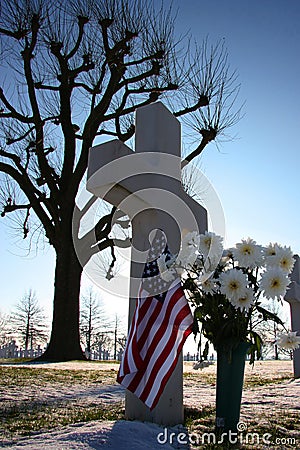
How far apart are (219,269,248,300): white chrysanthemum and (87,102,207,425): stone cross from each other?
3.57 ft

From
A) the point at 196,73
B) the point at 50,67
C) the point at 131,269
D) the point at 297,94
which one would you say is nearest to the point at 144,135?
the point at 131,269

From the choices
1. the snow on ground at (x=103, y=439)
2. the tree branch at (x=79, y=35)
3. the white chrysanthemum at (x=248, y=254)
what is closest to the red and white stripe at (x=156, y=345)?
the snow on ground at (x=103, y=439)

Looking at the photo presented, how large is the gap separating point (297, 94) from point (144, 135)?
3.64 metres

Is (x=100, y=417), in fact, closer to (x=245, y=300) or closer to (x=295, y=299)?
(x=245, y=300)

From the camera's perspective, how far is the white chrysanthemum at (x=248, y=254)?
304 centimetres

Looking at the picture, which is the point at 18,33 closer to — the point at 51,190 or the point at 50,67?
the point at 50,67

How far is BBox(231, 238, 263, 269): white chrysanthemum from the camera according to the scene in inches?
120

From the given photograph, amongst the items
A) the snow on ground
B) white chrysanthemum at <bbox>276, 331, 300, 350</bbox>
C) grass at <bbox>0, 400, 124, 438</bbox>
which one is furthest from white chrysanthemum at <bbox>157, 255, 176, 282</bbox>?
grass at <bbox>0, 400, 124, 438</bbox>

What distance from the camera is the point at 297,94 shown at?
264 inches

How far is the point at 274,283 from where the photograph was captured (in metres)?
2.88

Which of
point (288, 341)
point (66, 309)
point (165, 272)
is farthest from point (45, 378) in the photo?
point (66, 309)

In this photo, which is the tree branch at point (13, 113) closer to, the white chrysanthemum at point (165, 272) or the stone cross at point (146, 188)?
the stone cross at point (146, 188)

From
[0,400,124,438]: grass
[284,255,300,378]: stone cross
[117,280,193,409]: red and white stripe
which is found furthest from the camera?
[284,255,300,378]: stone cross

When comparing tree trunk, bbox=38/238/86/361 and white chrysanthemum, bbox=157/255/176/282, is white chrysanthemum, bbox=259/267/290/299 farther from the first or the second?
tree trunk, bbox=38/238/86/361
